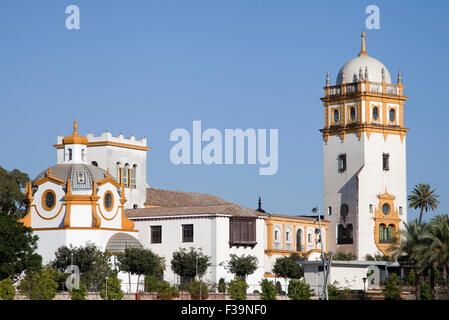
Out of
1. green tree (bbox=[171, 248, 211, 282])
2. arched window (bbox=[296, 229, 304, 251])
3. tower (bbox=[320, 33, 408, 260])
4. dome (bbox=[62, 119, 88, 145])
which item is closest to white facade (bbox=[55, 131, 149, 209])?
dome (bbox=[62, 119, 88, 145])

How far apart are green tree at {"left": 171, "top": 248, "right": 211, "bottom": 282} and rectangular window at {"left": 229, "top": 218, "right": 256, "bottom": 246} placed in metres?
3.42

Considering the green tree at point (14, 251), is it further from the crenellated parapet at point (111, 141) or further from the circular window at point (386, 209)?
the circular window at point (386, 209)

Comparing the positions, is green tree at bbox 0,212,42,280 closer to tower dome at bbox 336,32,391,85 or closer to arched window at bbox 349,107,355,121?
arched window at bbox 349,107,355,121

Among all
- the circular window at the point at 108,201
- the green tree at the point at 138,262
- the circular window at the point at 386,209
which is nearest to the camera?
the green tree at the point at 138,262

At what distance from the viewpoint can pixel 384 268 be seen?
9338 centimetres

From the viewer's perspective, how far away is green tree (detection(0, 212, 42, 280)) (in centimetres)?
7844

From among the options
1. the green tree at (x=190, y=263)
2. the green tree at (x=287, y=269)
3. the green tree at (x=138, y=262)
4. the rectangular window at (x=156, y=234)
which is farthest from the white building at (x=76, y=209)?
the green tree at (x=287, y=269)

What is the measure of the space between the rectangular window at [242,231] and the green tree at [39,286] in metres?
24.0

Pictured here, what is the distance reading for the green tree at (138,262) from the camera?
3652 inches

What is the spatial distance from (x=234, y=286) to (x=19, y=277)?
1939cm

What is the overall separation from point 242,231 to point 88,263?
1545cm

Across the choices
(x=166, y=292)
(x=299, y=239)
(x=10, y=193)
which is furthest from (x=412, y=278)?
(x=10, y=193)
